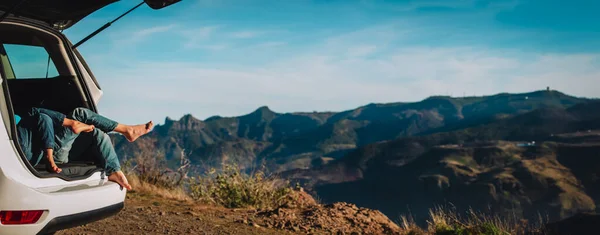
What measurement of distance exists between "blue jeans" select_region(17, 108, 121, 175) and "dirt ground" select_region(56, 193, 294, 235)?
1.52 meters

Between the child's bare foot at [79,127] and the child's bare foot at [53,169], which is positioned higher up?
the child's bare foot at [79,127]

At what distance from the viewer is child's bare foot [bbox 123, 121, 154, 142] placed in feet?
15.6

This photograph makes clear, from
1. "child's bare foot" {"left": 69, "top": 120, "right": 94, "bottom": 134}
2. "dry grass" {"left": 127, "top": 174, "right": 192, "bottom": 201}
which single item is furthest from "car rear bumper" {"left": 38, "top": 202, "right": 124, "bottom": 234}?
"dry grass" {"left": 127, "top": 174, "right": 192, "bottom": 201}

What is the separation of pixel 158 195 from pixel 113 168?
5.27 m

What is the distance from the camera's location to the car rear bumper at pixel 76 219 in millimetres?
3570

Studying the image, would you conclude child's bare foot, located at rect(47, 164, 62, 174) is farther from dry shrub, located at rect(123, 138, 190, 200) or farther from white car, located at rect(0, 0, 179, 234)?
dry shrub, located at rect(123, 138, 190, 200)

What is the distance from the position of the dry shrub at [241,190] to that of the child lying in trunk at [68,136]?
4748 millimetres

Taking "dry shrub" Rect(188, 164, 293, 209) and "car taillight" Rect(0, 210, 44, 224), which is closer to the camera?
"car taillight" Rect(0, 210, 44, 224)

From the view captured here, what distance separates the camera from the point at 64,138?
4.22m

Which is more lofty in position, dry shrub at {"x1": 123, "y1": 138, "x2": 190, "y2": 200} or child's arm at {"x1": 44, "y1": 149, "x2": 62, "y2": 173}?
child's arm at {"x1": 44, "y1": 149, "x2": 62, "y2": 173}

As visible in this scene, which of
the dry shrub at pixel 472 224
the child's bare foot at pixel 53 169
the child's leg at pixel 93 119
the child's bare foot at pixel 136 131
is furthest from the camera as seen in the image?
the dry shrub at pixel 472 224

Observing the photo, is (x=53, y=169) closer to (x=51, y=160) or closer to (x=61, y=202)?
(x=51, y=160)

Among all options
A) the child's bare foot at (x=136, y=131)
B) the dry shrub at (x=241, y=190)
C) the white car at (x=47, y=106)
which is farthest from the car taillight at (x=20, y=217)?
the dry shrub at (x=241, y=190)

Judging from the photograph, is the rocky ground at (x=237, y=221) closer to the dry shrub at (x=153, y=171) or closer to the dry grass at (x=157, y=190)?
the dry grass at (x=157, y=190)
